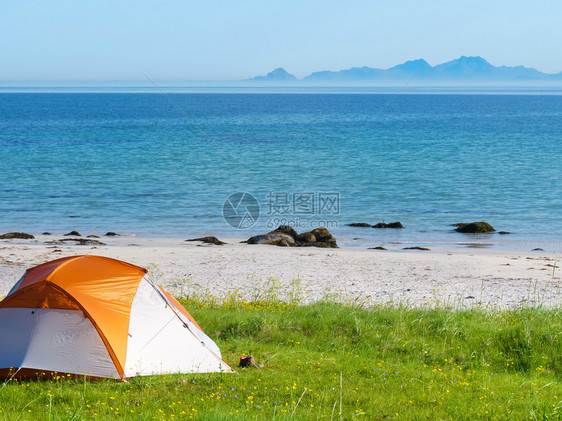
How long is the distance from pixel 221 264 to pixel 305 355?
11158mm

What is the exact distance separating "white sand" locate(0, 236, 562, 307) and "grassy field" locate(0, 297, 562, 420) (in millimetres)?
2509

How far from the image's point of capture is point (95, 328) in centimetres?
885

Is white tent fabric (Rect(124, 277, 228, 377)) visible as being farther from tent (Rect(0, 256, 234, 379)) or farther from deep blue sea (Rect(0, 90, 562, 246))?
deep blue sea (Rect(0, 90, 562, 246))

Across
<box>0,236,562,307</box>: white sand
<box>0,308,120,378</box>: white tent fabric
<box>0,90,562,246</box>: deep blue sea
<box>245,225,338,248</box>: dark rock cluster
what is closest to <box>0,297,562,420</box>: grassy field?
<box>0,308,120,378</box>: white tent fabric

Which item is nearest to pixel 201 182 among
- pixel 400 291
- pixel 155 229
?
pixel 155 229

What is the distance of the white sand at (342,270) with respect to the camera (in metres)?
16.2

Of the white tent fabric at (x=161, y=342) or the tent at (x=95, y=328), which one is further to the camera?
the white tent fabric at (x=161, y=342)

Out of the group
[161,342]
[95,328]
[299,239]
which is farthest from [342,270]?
[95,328]

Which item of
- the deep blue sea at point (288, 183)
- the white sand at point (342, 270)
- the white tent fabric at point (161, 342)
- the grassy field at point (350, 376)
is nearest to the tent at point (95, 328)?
the white tent fabric at point (161, 342)

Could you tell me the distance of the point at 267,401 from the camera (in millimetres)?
7887

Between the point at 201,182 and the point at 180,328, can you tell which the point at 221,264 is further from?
the point at 201,182

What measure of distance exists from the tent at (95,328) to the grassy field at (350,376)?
0.32 meters

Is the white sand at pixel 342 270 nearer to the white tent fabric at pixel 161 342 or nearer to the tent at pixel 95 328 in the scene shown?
the white tent fabric at pixel 161 342

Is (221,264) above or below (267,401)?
below
